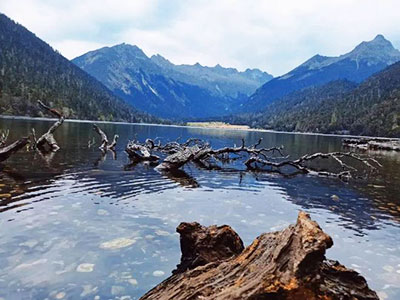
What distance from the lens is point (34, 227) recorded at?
13336 mm

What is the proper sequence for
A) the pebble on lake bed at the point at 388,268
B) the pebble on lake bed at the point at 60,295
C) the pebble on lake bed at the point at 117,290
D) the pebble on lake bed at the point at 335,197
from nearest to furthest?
1. the pebble on lake bed at the point at 60,295
2. the pebble on lake bed at the point at 117,290
3. the pebble on lake bed at the point at 388,268
4. the pebble on lake bed at the point at 335,197

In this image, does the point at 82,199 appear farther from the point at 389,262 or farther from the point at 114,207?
the point at 389,262

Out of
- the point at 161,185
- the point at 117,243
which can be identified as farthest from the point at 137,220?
the point at 161,185

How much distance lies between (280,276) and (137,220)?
10356 millimetres

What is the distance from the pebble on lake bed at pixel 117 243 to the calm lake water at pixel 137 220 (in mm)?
35

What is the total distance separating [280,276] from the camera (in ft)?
18.8

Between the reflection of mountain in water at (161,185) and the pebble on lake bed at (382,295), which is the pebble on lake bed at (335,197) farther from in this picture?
the pebble on lake bed at (382,295)

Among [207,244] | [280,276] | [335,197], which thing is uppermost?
[280,276]

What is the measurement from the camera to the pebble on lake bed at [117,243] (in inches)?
468

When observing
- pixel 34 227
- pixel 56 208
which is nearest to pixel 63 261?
pixel 34 227

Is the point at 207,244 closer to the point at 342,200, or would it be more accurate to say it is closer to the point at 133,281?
the point at 133,281

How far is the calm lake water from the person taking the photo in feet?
31.8

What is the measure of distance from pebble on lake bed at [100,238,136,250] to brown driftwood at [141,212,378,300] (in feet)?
15.0

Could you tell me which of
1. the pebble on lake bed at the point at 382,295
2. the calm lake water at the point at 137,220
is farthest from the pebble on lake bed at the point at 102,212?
the pebble on lake bed at the point at 382,295
